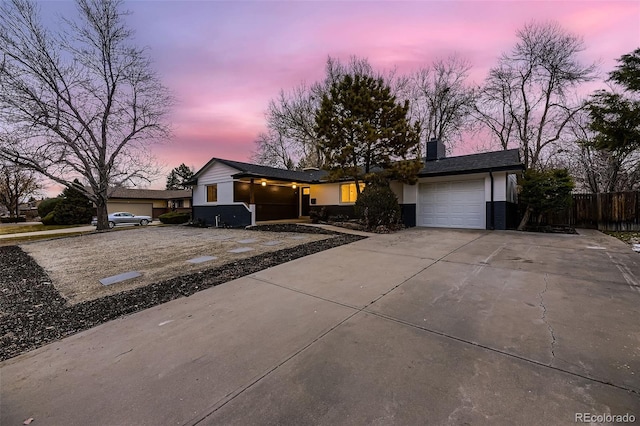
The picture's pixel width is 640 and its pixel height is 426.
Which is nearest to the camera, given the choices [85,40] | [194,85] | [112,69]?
[194,85]

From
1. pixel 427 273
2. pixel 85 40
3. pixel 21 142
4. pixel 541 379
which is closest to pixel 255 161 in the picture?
pixel 85 40

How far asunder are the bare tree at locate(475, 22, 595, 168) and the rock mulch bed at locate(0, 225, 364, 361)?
18.9 m

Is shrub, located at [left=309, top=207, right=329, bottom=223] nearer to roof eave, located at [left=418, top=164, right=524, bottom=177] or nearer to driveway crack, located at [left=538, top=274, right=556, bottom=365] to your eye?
roof eave, located at [left=418, top=164, right=524, bottom=177]

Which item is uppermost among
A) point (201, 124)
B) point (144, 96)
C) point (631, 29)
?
point (144, 96)

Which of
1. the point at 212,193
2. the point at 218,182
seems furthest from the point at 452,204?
the point at 212,193

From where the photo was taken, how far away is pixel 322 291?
12.7 ft

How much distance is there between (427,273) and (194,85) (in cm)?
1240

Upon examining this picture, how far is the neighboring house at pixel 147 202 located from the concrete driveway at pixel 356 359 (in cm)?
2881

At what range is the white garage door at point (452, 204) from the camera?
1086 cm

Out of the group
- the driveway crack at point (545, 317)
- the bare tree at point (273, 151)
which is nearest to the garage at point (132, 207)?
the bare tree at point (273, 151)

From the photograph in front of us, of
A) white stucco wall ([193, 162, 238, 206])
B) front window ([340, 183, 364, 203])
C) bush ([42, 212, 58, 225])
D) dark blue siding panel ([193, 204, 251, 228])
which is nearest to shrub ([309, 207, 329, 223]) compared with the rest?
front window ([340, 183, 364, 203])

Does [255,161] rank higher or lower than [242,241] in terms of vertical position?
higher

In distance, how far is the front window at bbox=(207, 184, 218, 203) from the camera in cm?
1495

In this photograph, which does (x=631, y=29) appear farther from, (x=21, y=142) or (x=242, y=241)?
(x=21, y=142)
